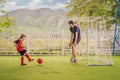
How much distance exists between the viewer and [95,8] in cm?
2705

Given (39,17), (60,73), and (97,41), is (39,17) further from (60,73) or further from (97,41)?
(60,73)

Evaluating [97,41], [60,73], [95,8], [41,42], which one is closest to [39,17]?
[95,8]

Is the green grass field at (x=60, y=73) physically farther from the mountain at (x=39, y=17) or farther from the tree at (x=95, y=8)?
the mountain at (x=39, y=17)

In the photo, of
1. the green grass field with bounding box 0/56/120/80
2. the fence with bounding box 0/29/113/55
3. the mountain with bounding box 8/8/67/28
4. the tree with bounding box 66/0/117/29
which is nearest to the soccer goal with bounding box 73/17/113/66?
the green grass field with bounding box 0/56/120/80

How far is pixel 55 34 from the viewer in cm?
2147

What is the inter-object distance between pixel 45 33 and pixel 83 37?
2.47 meters

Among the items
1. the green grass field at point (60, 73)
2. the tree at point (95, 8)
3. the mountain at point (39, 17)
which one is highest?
the mountain at point (39, 17)

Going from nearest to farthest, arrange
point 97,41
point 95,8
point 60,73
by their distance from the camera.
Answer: point 60,73 → point 97,41 → point 95,8

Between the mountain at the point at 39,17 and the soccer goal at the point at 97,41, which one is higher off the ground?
the mountain at the point at 39,17

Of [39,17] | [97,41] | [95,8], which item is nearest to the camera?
[97,41]

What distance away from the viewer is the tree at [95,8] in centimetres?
2627

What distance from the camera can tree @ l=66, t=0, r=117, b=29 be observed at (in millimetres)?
26266

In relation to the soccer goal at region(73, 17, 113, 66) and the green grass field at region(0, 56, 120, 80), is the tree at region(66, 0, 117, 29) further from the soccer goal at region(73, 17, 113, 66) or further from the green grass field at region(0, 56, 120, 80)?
the green grass field at region(0, 56, 120, 80)

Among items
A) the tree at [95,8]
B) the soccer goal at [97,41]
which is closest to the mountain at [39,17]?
the tree at [95,8]
